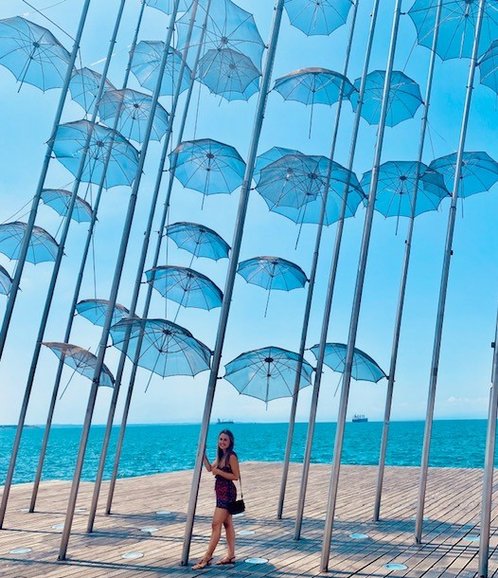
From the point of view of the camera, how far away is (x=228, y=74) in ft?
41.9

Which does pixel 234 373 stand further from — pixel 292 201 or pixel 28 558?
pixel 28 558

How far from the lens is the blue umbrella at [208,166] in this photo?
12.6m

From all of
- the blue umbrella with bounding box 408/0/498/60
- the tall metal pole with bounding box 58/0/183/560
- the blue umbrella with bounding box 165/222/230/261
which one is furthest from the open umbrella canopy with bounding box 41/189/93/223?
the blue umbrella with bounding box 408/0/498/60

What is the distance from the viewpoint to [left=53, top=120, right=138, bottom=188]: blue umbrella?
1172 centimetres

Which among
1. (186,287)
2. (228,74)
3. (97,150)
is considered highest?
(228,74)

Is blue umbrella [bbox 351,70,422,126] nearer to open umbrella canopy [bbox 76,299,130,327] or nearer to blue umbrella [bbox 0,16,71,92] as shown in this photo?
blue umbrella [bbox 0,16,71,92]

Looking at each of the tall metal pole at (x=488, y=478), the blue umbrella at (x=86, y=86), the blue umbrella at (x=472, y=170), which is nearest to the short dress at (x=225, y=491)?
the tall metal pole at (x=488, y=478)

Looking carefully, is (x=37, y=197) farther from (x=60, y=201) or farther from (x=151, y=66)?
(x=151, y=66)

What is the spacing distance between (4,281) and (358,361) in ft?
26.3

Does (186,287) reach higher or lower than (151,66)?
lower

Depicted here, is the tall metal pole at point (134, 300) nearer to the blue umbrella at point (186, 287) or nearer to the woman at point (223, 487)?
the blue umbrella at point (186, 287)

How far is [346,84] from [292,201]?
110 inches

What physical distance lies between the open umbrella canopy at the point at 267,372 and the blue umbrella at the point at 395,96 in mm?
6671

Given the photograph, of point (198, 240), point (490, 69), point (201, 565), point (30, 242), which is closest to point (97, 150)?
point (30, 242)
